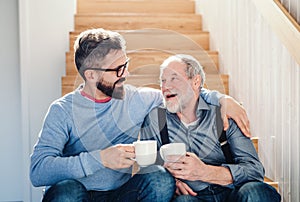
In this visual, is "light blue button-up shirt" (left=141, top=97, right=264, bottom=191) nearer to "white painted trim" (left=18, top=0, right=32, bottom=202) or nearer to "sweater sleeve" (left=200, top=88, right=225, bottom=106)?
"sweater sleeve" (left=200, top=88, right=225, bottom=106)

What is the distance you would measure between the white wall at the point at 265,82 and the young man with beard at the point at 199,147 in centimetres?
41

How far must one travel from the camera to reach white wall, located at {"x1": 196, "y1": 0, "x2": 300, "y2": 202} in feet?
6.88

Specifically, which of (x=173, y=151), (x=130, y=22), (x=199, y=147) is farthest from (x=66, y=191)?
(x=130, y=22)

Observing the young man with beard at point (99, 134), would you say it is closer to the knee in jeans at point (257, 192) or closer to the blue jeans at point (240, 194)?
the blue jeans at point (240, 194)

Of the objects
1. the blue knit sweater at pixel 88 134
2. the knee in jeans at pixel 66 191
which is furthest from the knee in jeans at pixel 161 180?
the knee in jeans at pixel 66 191

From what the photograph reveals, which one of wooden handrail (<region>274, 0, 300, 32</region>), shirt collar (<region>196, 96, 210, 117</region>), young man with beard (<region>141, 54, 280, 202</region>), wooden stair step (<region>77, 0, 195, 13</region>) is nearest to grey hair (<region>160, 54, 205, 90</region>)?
young man with beard (<region>141, 54, 280, 202</region>)

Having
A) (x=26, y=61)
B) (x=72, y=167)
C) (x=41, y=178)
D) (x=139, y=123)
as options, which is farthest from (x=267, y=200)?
(x=26, y=61)

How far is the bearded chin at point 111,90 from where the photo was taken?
1.74 metres

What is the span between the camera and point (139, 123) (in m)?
1.79

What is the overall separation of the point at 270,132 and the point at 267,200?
2.35ft

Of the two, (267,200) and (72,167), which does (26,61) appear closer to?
(72,167)

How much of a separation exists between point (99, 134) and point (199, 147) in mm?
370

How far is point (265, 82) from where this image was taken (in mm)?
2367

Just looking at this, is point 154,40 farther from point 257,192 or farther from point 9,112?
point 9,112
